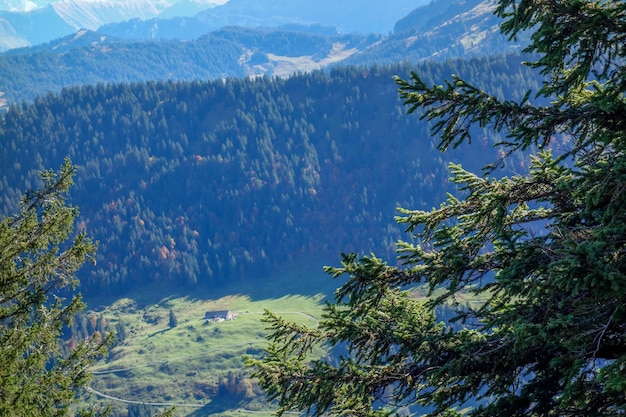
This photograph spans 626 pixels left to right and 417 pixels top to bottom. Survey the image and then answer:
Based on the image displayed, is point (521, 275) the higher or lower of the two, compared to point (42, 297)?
higher

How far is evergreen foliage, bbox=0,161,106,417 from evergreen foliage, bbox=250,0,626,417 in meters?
6.33

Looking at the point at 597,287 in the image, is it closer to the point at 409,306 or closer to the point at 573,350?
the point at 573,350

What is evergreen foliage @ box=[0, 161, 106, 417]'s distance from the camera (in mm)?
20422

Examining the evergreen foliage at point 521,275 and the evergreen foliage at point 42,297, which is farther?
the evergreen foliage at point 42,297

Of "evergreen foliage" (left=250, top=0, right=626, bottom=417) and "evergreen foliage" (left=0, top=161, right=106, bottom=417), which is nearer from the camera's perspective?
"evergreen foliage" (left=250, top=0, right=626, bottom=417)

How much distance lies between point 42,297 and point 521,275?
13249 mm

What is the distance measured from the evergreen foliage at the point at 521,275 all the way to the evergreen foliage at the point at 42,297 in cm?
633

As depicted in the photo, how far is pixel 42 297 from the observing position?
73.0 feet

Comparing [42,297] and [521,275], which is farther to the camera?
[42,297]

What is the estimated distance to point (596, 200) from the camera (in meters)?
13.8

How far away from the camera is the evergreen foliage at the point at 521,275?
13688mm

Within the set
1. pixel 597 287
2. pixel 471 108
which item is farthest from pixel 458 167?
pixel 597 287

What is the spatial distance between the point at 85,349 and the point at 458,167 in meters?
12.2

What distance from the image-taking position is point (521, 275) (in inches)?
603
